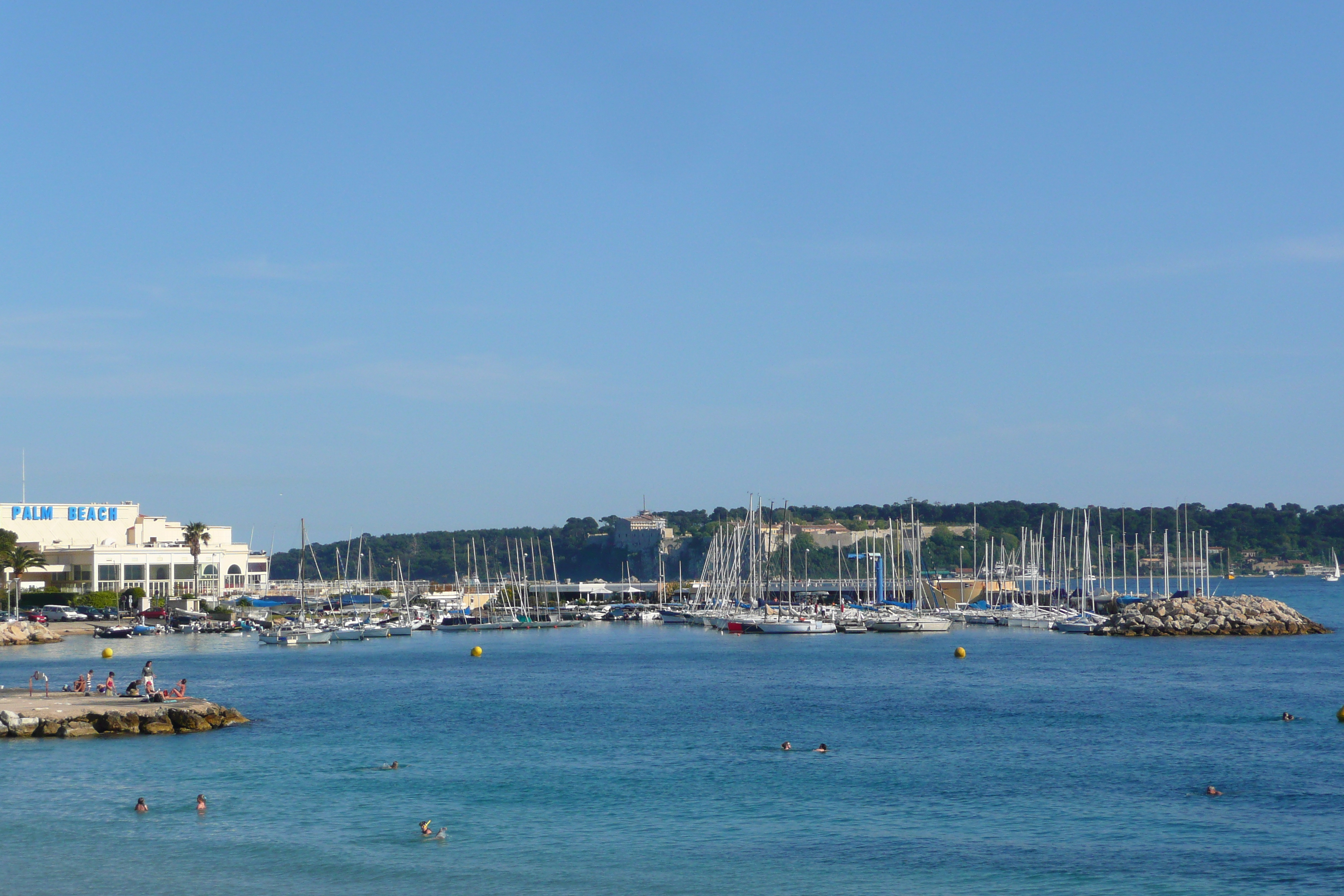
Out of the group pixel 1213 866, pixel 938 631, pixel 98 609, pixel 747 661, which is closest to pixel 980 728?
pixel 1213 866

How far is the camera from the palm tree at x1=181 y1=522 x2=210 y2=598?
14938 centimetres

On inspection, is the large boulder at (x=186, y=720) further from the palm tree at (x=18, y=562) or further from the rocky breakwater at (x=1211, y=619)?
the palm tree at (x=18, y=562)

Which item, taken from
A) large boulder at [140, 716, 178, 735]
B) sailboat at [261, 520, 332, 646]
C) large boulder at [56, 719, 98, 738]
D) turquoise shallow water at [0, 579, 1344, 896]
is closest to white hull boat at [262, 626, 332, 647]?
sailboat at [261, 520, 332, 646]

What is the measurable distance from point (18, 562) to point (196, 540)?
21769 millimetres

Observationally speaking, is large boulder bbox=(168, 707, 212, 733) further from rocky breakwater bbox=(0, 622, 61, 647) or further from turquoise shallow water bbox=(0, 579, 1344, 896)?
rocky breakwater bbox=(0, 622, 61, 647)

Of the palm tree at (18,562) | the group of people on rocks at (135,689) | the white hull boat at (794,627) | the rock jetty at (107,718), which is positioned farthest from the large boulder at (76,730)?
the palm tree at (18,562)

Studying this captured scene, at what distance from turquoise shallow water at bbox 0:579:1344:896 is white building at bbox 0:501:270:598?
3177 inches

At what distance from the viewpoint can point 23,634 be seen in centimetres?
10631

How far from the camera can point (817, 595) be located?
19575 centimetres

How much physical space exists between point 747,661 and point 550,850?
61.8 metres

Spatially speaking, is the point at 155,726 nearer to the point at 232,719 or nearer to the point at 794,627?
the point at 232,719

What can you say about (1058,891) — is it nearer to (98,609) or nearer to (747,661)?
(747,661)

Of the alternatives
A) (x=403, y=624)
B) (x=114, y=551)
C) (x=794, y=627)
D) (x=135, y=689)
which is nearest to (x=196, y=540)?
(x=114, y=551)

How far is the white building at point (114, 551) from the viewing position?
154250 millimetres
